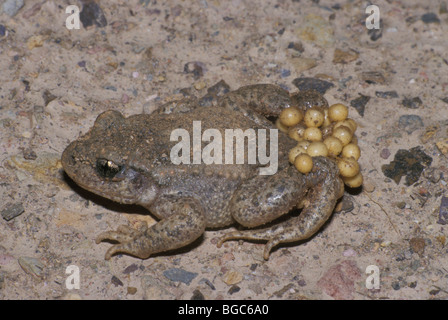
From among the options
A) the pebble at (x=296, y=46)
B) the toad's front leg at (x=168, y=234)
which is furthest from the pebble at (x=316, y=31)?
the toad's front leg at (x=168, y=234)

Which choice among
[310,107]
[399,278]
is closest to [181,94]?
[310,107]

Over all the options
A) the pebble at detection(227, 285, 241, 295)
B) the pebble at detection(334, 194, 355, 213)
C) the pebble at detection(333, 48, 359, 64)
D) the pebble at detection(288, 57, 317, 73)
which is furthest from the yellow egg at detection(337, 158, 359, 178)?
the pebble at detection(333, 48, 359, 64)

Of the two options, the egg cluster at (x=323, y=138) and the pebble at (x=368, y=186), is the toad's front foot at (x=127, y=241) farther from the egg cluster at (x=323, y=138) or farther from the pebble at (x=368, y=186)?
the pebble at (x=368, y=186)

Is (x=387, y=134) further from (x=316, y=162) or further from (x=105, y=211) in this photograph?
(x=105, y=211)

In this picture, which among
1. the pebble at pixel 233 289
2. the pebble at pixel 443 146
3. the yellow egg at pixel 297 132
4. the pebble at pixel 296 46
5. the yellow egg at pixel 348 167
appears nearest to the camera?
the pebble at pixel 233 289

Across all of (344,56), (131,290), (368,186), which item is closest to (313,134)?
(368,186)
